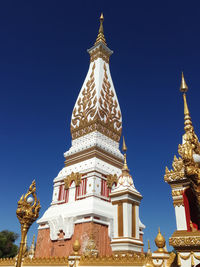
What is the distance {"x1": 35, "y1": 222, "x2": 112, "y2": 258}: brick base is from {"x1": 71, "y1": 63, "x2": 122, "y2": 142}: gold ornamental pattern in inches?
293

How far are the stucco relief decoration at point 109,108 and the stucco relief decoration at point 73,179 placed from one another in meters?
5.09

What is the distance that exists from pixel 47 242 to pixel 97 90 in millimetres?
11657

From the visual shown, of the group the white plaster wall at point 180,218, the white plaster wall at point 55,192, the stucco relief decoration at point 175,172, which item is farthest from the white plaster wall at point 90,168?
the white plaster wall at point 180,218

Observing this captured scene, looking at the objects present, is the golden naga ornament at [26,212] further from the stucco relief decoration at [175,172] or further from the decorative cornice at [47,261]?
the stucco relief decoration at [175,172]

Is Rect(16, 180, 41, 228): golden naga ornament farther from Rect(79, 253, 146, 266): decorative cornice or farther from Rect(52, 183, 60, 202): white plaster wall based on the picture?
Rect(52, 183, 60, 202): white plaster wall

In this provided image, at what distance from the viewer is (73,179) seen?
1719cm

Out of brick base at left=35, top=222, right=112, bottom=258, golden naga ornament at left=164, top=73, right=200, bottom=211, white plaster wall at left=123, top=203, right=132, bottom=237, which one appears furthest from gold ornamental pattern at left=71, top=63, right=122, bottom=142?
golden naga ornament at left=164, top=73, right=200, bottom=211

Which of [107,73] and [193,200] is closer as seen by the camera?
[193,200]

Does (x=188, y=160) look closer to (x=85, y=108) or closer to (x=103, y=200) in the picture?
(x=103, y=200)

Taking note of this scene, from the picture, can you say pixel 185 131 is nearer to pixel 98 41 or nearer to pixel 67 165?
pixel 67 165

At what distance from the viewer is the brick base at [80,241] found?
13.7 m

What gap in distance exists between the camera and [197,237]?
5.89 m

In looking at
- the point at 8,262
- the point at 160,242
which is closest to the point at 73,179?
the point at 8,262

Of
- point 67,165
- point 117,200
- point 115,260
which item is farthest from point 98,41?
point 115,260
